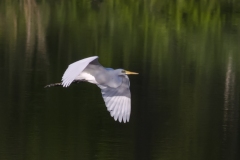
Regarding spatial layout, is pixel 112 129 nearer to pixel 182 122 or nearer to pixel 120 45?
pixel 182 122

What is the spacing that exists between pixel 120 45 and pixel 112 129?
729cm

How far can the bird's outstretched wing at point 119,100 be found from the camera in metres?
6.80

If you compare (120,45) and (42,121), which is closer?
(42,121)

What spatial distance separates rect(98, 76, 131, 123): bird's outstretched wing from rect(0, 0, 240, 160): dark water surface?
3150 mm

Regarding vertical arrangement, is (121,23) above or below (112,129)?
above

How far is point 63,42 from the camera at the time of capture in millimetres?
18844

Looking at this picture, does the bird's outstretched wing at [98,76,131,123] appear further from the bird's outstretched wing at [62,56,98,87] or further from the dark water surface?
the dark water surface

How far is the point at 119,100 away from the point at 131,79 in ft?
26.0

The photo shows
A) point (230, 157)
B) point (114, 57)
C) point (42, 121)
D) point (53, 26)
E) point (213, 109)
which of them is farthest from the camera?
point (53, 26)

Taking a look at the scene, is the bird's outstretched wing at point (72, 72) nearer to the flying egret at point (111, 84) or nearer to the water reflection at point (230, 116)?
the flying egret at point (111, 84)

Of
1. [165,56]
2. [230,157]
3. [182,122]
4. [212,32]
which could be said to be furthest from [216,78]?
[212,32]

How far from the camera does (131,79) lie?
14930mm

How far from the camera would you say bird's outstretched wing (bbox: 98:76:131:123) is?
6804 millimetres

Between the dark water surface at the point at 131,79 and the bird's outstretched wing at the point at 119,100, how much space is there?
3150 mm
